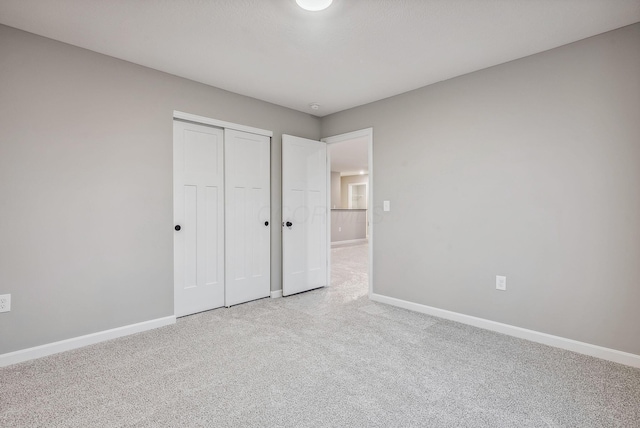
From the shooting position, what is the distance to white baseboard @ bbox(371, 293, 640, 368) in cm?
221

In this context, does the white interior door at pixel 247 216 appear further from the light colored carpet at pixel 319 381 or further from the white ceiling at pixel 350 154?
the white ceiling at pixel 350 154

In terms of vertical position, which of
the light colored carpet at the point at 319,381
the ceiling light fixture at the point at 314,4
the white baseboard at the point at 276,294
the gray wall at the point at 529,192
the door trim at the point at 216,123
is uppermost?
the ceiling light fixture at the point at 314,4

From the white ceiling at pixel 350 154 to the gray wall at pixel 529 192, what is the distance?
2241 mm

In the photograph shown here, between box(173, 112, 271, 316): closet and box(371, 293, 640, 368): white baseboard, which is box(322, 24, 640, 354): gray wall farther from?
box(173, 112, 271, 316): closet

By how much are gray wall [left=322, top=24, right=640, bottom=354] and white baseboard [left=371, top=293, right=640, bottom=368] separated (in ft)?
0.17

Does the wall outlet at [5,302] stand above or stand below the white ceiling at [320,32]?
below

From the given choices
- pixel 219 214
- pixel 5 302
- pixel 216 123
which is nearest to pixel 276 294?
pixel 219 214

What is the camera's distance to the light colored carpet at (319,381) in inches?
64.0

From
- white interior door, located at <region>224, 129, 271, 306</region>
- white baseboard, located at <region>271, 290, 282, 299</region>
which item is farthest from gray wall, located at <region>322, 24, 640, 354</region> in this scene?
white interior door, located at <region>224, 129, 271, 306</region>

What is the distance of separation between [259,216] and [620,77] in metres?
3.33

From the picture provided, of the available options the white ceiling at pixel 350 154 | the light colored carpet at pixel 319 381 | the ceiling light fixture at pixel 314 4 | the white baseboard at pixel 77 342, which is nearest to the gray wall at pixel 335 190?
the white ceiling at pixel 350 154

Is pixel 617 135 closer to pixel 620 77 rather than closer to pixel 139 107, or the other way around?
pixel 620 77

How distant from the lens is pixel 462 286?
3.02m

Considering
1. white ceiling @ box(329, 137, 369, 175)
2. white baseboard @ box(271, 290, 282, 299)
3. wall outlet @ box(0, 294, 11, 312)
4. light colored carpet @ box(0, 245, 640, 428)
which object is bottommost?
light colored carpet @ box(0, 245, 640, 428)
